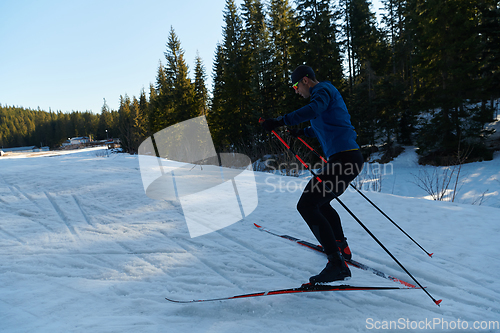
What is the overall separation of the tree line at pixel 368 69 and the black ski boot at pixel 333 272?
11597 mm

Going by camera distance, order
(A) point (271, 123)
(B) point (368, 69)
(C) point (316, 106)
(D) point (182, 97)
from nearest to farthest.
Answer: (C) point (316, 106) < (A) point (271, 123) < (B) point (368, 69) < (D) point (182, 97)

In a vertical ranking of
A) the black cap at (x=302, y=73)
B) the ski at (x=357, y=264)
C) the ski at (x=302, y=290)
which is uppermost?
the black cap at (x=302, y=73)

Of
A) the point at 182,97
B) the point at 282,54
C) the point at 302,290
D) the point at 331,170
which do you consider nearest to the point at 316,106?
the point at 331,170

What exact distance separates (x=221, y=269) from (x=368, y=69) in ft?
69.5

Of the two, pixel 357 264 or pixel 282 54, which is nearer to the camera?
pixel 357 264

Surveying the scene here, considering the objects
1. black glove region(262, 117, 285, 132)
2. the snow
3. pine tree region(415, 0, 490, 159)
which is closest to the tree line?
pine tree region(415, 0, 490, 159)

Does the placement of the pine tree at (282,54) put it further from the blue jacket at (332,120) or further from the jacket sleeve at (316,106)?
the jacket sleeve at (316,106)

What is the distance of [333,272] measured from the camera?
221 centimetres

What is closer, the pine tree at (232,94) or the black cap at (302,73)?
the black cap at (302,73)

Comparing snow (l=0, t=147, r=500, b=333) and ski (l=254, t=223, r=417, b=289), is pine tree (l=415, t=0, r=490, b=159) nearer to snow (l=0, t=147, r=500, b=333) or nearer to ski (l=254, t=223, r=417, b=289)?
snow (l=0, t=147, r=500, b=333)

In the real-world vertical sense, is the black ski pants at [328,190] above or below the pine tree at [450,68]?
below

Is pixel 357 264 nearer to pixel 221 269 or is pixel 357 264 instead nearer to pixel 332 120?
pixel 221 269

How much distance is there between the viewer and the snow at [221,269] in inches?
73.0

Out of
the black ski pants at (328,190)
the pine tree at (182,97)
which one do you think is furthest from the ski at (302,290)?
the pine tree at (182,97)
